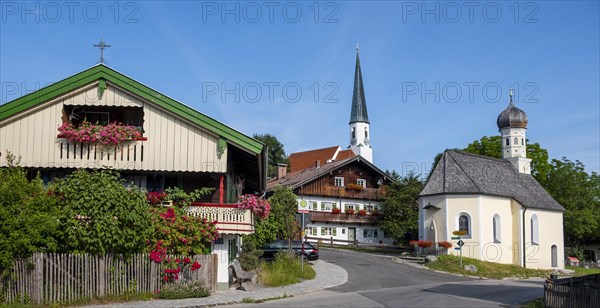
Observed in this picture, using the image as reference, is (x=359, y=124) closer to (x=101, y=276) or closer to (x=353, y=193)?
(x=353, y=193)

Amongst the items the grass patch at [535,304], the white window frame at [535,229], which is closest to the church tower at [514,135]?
the white window frame at [535,229]

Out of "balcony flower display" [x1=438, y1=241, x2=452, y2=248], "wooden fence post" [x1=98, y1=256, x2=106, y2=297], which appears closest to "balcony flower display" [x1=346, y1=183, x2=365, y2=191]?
"balcony flower display" [x1=438, y1=241, x2=452, y2=248]

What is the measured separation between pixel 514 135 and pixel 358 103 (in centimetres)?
4813

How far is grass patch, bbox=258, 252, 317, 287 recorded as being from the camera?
24131 mm

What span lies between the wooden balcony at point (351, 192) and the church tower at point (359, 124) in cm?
4115

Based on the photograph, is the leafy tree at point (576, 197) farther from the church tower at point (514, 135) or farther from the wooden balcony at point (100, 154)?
the wooden balcony at point (100, 154)

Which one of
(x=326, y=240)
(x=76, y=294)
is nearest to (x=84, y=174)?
(x=76, y=294)

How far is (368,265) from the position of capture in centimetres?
3597

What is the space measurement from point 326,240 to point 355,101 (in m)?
50.5

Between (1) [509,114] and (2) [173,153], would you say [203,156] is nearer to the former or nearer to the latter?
(2) [173,153]

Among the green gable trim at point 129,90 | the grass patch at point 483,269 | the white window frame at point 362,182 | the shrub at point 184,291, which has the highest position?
the green gable trim at point 129,90

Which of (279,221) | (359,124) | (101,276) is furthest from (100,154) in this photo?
(359,124)

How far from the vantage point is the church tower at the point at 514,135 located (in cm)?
5631

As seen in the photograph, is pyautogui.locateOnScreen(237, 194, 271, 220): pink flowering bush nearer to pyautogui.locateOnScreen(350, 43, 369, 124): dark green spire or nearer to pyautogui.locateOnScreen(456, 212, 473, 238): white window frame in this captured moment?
pyautogui.locateOnScreen(456, 212, 473, 238): white window frame
